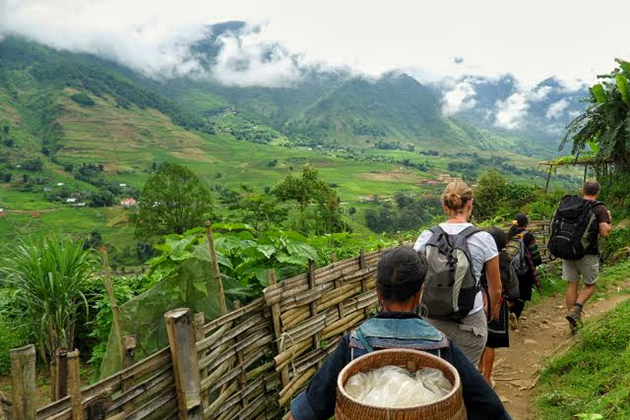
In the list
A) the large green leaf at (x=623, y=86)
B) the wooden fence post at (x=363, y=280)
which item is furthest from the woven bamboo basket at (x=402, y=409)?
the large green leaf at (x=623, y=86)

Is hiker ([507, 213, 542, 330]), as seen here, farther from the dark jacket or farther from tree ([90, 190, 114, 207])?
tree ([90, 190, 114, 207])

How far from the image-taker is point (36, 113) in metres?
121

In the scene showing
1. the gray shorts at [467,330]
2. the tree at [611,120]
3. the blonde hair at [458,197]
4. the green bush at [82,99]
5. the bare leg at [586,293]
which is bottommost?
the bare leg at [586,293]

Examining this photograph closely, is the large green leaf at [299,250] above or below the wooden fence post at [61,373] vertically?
above

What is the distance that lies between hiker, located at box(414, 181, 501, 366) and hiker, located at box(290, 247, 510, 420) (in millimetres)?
1124

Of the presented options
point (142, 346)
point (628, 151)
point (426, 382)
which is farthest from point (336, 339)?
point (628, 151)

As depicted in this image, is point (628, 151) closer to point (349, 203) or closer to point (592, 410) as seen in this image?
point (592, 410)

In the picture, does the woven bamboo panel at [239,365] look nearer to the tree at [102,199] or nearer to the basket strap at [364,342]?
the basket strap at [364,342]

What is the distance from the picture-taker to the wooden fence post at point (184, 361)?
118 inches

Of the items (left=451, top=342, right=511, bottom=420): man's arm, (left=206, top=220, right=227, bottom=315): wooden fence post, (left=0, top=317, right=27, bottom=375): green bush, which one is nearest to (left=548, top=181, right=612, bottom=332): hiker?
(left=206, top=220, right=227, bottom=315): wooden fence post

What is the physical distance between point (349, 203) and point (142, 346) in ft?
215

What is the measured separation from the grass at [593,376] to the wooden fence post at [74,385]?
305cm

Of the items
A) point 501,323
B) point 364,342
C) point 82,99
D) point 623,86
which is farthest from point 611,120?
point 82,99

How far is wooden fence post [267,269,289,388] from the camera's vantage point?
13.0 ft
